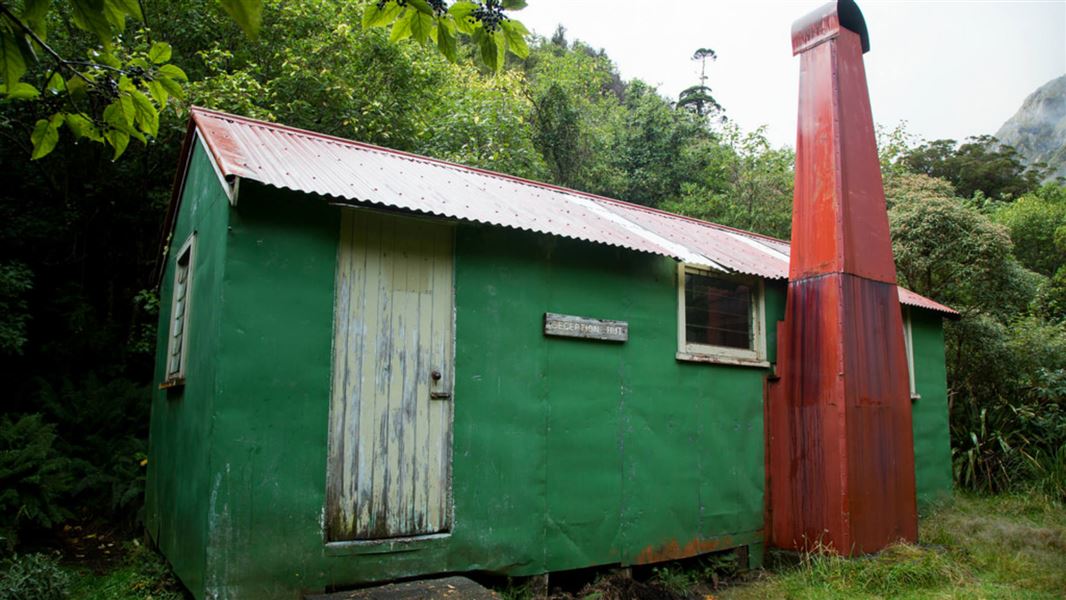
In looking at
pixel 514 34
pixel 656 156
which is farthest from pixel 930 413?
pixel 656 156

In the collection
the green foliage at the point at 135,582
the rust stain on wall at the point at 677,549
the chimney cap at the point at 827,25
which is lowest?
the green foliage at the point at 135,582

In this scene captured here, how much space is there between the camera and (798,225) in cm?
747

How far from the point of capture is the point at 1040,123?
202ft

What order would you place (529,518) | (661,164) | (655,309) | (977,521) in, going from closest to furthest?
(529,518) → (655,309) → (977,521) → (661,164)

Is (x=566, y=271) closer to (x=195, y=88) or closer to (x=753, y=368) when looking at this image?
(x=753, y=368)

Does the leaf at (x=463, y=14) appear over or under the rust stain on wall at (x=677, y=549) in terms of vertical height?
over

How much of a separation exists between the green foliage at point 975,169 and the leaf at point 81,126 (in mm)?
31527

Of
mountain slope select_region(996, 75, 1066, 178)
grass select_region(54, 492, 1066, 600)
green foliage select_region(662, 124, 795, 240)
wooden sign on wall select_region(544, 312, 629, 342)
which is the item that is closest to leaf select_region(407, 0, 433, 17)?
wooden sign on wall select_region(544, 312, 629, 342)

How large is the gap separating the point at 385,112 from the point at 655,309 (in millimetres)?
7630

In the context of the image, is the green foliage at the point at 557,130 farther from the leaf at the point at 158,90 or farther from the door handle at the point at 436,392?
the leaf at the point at 158,90

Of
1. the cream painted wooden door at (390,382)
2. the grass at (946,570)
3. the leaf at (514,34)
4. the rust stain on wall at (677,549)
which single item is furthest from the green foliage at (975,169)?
the leaf at (514,34)

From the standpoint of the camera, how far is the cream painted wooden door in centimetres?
486

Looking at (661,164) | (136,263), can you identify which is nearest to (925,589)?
(136,263)

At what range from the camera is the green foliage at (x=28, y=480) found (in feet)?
22.3
